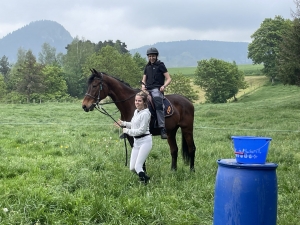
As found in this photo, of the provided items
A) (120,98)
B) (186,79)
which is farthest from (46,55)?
(120,98)

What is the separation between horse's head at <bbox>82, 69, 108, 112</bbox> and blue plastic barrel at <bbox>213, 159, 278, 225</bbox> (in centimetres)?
438

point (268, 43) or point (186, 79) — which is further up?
point (268, 43)

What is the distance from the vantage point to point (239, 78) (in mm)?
59969

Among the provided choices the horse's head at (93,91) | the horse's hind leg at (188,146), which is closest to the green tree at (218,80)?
the horse's hind leg at (188,146)

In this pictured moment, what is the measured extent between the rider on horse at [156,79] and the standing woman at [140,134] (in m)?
1.06

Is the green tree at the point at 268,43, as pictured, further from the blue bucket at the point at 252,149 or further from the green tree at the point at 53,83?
the blue bucket at the point at 252,149

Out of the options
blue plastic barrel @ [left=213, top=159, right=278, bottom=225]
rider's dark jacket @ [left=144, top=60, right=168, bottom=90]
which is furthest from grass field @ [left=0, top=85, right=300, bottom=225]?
rider's dark jacket @ [left=144, top=60, right=168, bottom=90]

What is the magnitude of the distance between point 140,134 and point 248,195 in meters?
2.95

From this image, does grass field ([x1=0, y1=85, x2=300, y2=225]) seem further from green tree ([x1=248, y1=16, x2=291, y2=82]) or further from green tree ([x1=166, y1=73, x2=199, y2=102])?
green tree ([x1=166, y1=73, x2=199, y2=102])

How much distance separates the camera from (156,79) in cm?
795

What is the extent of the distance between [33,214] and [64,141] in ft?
24.1

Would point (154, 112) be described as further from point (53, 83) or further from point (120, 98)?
point (53, 83)

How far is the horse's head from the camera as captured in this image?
25.1 ft

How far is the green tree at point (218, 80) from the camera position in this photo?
2222 inches
